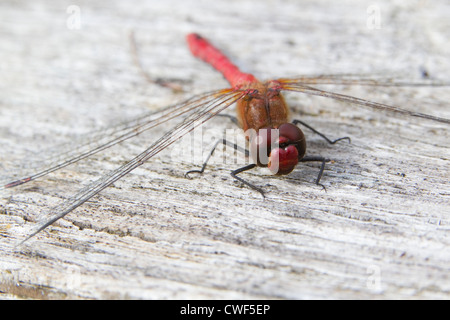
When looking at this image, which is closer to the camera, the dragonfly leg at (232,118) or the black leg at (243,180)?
the black leg at (243,180)

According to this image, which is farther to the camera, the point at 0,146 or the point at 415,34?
the point at 415,34

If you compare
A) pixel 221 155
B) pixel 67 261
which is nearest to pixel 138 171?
pixel 221 155

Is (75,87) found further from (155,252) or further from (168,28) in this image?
(155,252)

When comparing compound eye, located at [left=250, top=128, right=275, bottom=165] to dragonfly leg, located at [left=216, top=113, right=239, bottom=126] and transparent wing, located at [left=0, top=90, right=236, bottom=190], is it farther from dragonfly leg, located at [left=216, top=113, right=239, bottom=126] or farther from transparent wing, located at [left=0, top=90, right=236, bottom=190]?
transparent wing, located at [left=0, top=90, right=236, bottom=190]

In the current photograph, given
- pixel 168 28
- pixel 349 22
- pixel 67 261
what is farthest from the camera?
pixel 168 28

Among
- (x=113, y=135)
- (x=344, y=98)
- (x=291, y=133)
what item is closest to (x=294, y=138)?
(x=291, y=133)

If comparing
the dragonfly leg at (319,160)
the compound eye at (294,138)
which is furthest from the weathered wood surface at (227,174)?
the compound eye at (294,138)

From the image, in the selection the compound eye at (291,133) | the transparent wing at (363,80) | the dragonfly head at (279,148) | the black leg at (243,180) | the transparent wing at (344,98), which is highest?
the transparent wing at (363,80)

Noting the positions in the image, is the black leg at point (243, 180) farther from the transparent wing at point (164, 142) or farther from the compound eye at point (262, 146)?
the transparent wing at point (164, 142)
